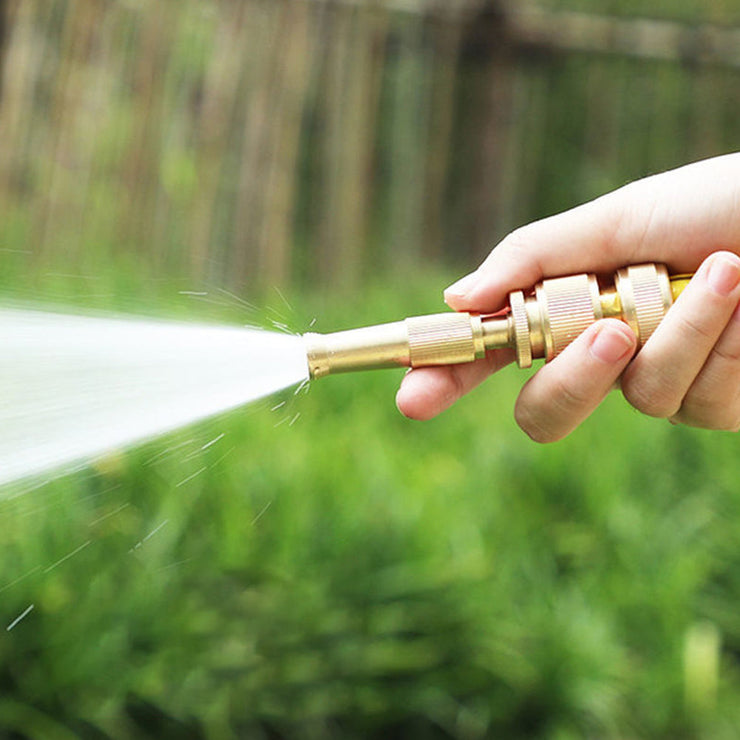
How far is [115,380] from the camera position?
1350 millimetres

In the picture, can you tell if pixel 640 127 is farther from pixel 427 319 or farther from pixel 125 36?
pixel 427 319

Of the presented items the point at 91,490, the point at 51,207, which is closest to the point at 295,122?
the point at 51,207

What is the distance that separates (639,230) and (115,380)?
2.29 ft

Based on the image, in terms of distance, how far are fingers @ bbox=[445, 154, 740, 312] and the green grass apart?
2.08 feet

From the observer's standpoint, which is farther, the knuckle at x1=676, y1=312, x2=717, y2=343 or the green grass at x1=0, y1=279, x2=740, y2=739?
the green grass at x1=0, y1=279, x2=740, y2=739

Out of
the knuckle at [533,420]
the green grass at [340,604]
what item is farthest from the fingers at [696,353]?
the green grass at [340,604]

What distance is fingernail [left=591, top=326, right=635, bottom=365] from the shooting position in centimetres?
127

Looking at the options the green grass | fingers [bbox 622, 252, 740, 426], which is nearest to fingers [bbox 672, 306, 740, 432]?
fingers [bbox 622, 252, 740, 426]

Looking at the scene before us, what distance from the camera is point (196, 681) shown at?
218 cm

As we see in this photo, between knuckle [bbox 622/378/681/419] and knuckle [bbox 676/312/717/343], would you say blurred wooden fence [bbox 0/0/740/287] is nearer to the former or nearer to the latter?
knuckle [bbox 622/378/681/419]

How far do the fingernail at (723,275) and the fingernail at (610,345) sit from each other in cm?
12

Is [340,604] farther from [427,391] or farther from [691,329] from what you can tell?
[691,329]

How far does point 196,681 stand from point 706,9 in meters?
7.70

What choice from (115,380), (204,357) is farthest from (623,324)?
(115,380)
